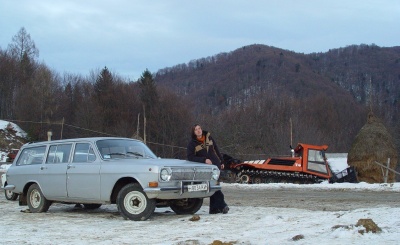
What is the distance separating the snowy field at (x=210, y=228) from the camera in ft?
22.8

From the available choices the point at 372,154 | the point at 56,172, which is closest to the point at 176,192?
the point at 56,172

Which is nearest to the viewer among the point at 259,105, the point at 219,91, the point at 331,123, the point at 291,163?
the point at 291,163

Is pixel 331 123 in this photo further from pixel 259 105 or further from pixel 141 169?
pixel 141 169

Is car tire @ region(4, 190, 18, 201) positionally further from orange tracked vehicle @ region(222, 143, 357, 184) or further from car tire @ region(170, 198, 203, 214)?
orange tracked vehicle @ region(222, 143, 357, 184)

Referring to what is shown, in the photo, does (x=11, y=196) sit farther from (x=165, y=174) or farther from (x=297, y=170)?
(x=297, y=170)

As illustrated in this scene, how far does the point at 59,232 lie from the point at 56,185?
2.89 meters

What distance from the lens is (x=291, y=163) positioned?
2917 cm

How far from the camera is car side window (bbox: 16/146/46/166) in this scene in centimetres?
1205

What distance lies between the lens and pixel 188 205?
1102 centimetres

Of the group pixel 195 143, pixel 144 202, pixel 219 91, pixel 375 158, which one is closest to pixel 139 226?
pixel 144 202

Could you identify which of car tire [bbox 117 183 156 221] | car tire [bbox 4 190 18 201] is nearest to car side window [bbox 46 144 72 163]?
car tire [bbox 117 183 156 221]

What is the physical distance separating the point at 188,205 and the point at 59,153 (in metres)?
3.12

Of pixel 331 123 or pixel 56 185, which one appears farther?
pixel 331 123

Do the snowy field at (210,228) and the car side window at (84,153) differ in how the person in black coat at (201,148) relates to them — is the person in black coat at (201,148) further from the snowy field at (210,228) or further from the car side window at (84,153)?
the car side window at (84,153)
